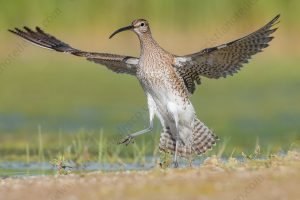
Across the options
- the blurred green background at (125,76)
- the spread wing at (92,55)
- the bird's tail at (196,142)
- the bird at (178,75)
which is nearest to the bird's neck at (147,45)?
the bird at (178,75)

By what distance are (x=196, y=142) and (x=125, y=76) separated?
36.3 feet

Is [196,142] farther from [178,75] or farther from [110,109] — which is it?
[110,109]

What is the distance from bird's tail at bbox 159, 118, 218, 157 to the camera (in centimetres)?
1125

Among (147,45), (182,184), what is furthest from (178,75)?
(182,184)

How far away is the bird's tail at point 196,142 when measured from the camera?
11250 millimetres

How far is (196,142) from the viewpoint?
37.2ft

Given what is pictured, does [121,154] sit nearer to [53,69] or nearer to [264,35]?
[264,35]

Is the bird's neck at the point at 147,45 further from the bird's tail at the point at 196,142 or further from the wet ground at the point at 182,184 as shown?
the wet ground at the point at 182,184

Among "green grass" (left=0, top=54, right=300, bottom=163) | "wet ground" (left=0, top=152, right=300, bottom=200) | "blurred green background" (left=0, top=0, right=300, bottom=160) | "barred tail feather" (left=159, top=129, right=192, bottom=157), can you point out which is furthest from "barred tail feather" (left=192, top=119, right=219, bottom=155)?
"blurred green background" (left=0, top=0, right=300, bottom=160)

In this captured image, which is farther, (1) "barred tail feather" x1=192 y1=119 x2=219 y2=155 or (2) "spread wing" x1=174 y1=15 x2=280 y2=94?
(1) "barred tail feather" x1=192 y1=119 x2=219 y2=155

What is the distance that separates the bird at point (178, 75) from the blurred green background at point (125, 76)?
12.0ft

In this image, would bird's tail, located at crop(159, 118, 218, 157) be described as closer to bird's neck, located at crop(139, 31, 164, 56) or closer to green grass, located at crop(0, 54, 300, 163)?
green grass, located at crop(0, 54, 300, 163)

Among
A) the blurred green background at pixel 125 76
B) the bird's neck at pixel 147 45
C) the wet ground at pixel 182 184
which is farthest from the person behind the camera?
the blurred green background at pixel 125 76

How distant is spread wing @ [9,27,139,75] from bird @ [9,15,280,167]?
Result: 0.01 m
